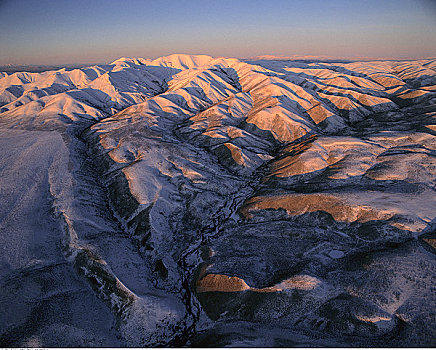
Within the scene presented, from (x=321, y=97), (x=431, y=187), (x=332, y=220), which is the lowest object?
(x=332, y=220)

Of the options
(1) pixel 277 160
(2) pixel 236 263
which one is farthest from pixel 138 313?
(1) pixel 277 160

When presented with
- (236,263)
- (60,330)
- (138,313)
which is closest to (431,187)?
(236,263)

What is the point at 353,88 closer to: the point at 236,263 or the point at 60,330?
the point at 236,263

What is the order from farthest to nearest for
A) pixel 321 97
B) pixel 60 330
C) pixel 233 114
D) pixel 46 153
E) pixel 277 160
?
pixel 321 97 → pixel 233 114 → pixel 277 160 → pixel 46 153 → pixel 60 330

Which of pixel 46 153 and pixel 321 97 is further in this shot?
pixel 321 97

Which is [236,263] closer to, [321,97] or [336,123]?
[336,123]

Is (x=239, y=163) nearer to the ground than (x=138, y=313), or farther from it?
farther from it

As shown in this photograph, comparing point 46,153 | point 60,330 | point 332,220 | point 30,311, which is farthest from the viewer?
point 46,153
